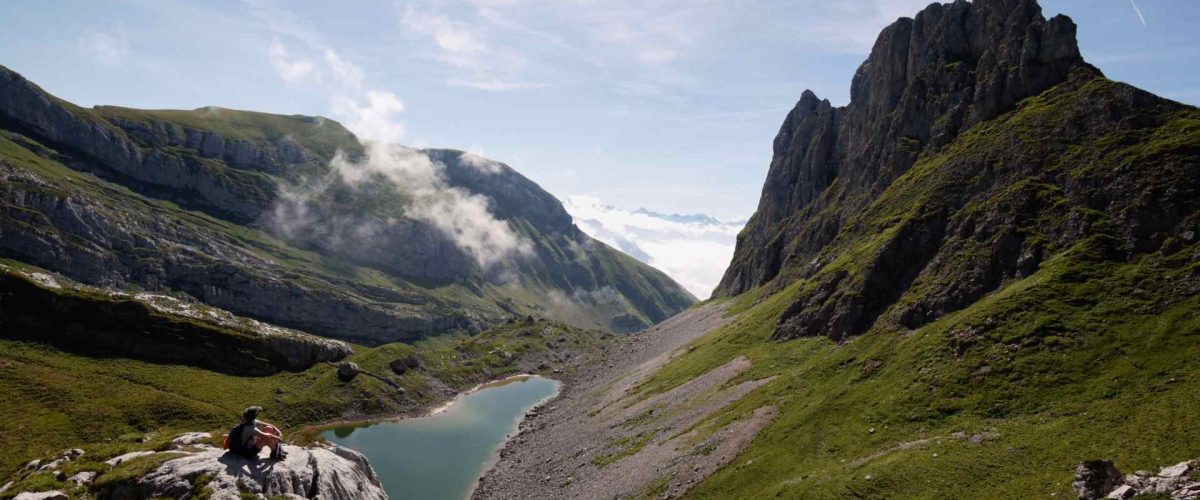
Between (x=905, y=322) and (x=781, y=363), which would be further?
(x=781, y=363)

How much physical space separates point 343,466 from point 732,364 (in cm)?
6965

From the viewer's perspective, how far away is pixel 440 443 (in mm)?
108188

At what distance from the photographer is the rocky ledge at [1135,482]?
2661cm

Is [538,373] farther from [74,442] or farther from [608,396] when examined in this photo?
[74,442]

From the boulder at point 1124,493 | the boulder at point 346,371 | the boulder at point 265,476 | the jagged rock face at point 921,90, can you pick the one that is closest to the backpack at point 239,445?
the boulder at point 265,476

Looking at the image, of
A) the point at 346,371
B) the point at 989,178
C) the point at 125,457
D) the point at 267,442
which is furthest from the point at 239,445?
the point at 346,371

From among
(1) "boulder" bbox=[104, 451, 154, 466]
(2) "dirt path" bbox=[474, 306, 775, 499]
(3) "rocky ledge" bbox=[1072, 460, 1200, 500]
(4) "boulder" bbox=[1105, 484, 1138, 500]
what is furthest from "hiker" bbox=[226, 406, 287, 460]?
(3) "rocky ledge" bbox=[1072, 460, 1200, 500]

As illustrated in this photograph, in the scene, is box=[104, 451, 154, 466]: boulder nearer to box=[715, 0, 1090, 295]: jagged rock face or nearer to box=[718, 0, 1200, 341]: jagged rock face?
box=[718, 0, 1200, 341]: jagged rock face

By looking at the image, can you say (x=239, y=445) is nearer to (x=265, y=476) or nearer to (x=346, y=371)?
(x=265, y=476)

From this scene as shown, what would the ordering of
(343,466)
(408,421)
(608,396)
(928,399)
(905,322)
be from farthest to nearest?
(408,421), (608,396), (905,322), (928,399), (343,466)

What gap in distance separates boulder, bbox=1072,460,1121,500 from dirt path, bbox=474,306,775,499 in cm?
2816

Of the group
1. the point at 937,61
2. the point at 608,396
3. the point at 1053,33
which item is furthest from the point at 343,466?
the point at 937,61

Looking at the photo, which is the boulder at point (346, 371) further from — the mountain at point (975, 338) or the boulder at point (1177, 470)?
the boulder at point (1177, 470)

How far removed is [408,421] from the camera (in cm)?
12375
